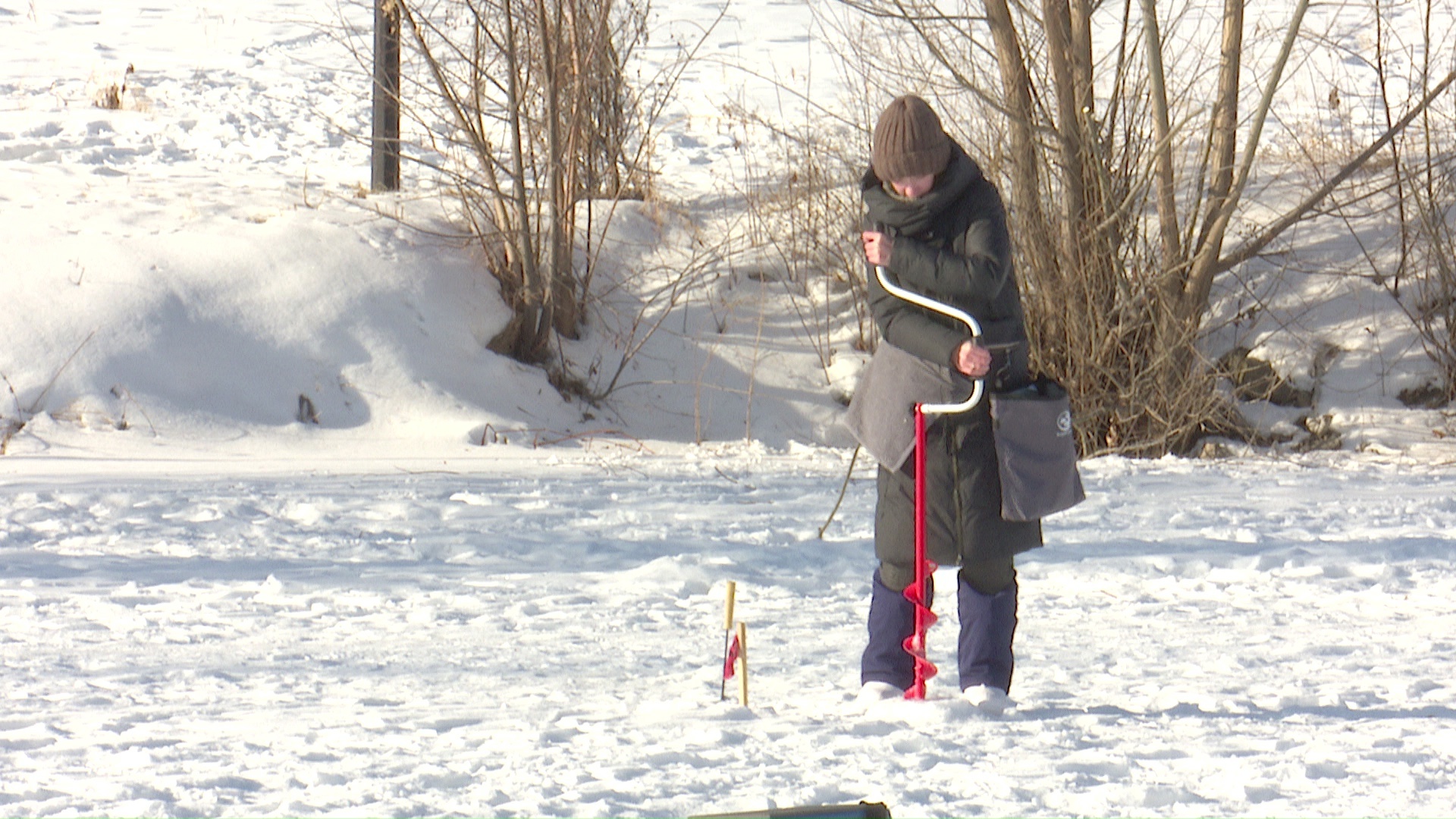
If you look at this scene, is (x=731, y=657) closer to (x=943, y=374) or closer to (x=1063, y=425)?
(x=943, y=374)

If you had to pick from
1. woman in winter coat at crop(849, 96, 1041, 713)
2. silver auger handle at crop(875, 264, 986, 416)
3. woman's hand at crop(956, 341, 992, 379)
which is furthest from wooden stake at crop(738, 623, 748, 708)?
woman's hand at crop(956, 341, 992, 379)

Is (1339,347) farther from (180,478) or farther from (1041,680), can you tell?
(180,478)

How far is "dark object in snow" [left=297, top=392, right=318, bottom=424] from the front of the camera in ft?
25.0

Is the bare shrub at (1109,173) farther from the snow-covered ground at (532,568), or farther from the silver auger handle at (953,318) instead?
the silver auger handle at (953,318)

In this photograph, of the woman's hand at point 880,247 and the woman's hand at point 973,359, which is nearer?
the woman's hand at point 973,359

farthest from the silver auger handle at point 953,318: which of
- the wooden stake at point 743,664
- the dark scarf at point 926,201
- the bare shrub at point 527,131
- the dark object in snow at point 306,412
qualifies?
the bare shrub at point 527,131

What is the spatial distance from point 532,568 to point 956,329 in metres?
2.43

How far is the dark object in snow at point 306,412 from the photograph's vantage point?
763 cm

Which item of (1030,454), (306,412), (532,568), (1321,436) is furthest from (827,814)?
(1321,436)

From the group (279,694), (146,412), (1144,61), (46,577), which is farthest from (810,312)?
(279,694)

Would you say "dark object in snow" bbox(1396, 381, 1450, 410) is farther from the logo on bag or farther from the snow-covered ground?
the logo on bag

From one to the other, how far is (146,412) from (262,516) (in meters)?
2.08

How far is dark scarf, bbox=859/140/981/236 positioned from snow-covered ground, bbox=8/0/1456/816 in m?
1.14

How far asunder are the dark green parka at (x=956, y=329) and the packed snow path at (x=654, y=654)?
1.37 ft
